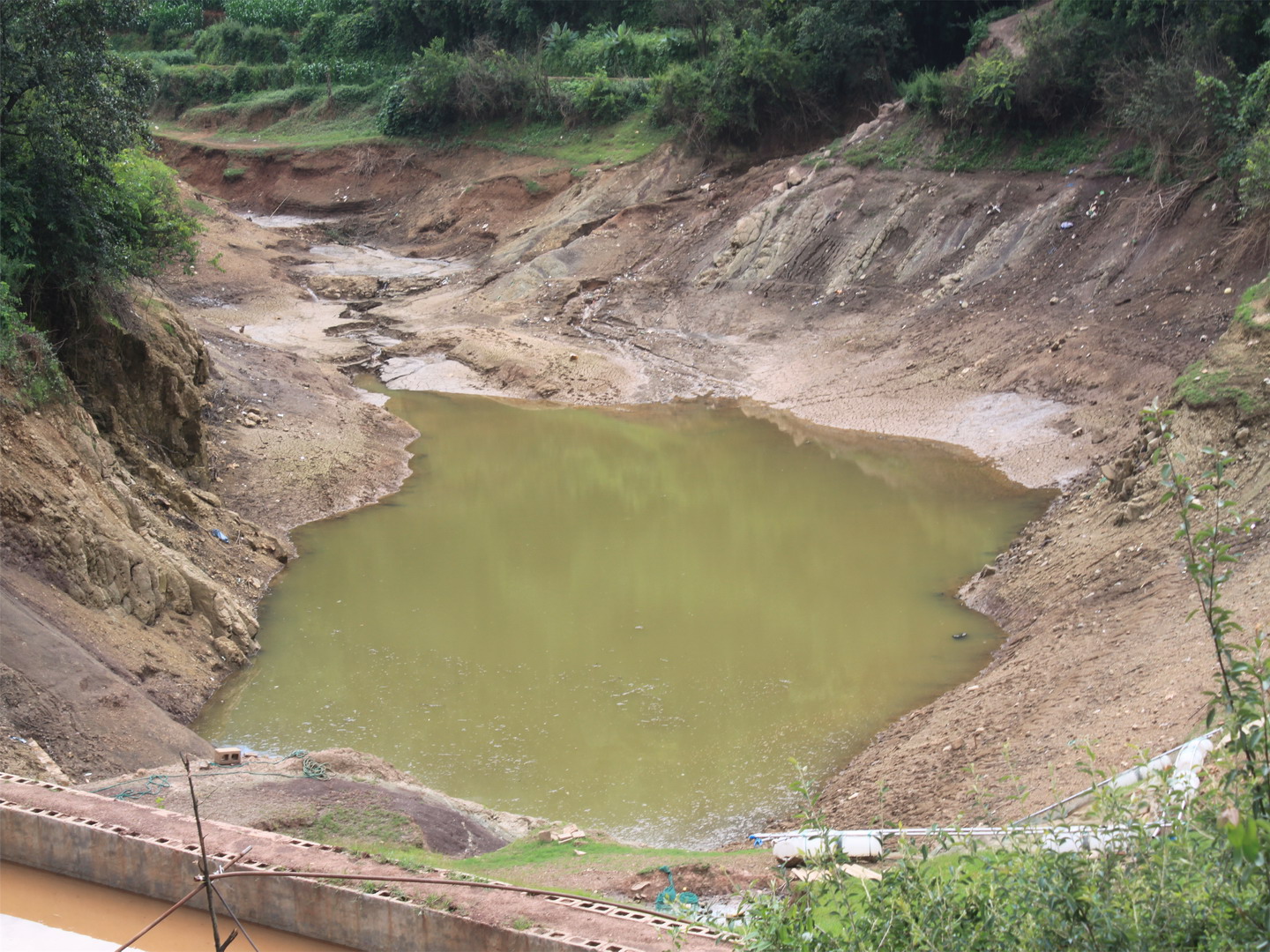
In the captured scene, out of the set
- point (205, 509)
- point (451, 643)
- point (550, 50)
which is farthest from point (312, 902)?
point (550, 50)

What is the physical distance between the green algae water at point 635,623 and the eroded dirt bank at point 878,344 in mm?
779

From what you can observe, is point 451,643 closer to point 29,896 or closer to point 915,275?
point 29,896

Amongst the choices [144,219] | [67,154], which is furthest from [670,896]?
[144,219]

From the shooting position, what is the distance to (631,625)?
44.3ft

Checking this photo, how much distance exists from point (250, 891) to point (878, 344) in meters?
19.1

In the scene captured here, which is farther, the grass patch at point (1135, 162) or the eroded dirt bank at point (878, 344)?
the grass patch at point (1135, 162)

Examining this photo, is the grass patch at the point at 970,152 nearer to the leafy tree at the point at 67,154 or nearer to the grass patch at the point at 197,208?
the leafy tree at the point at 67,154

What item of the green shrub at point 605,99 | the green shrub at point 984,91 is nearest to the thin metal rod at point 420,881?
the green shrub at point 984,91

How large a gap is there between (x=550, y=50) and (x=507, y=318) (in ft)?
59.3

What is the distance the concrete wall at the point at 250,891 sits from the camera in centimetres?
636

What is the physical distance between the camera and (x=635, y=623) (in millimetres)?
13578

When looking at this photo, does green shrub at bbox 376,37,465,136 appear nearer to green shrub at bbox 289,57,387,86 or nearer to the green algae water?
green shrub at bbox 289,57,387,86

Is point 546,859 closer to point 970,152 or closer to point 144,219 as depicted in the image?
point 144,219

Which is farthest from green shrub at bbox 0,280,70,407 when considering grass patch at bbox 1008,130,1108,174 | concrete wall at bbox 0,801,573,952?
grass patch at bbox 1008,130,1108,174
